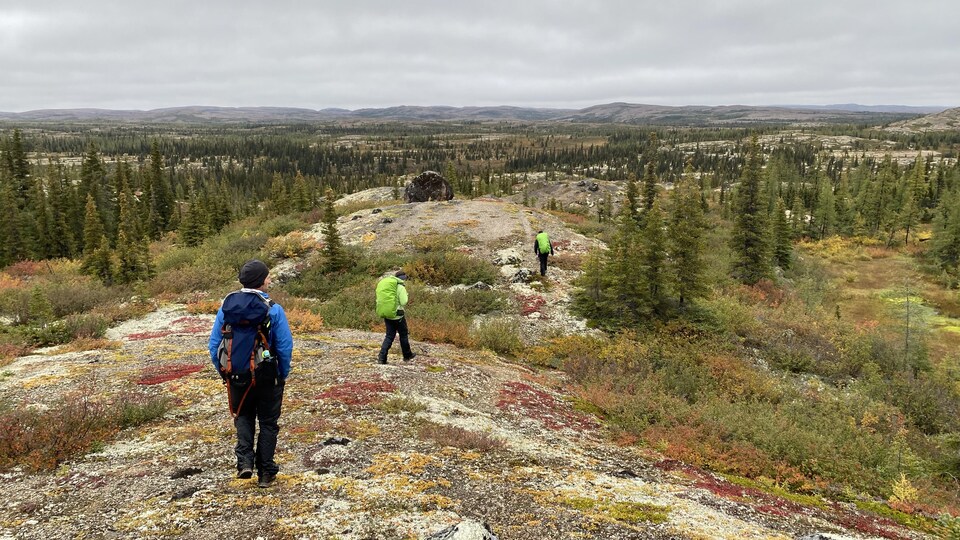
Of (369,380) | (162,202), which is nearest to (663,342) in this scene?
(369,380)

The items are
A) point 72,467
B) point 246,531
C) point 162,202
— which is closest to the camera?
point 246,531

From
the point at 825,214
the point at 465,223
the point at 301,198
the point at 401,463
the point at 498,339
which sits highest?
the point at 301,198

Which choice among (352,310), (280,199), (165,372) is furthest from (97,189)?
(165,372)

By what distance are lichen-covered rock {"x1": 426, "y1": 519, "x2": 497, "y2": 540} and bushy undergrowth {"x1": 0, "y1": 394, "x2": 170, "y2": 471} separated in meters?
6.07

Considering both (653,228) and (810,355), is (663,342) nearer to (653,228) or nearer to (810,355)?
(653,228)

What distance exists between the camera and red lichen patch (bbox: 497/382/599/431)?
11.1m

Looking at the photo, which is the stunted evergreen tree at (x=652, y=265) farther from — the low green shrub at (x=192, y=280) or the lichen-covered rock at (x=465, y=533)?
the low green shrub at (x=192, y=280)

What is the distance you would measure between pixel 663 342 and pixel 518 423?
10.9 metres

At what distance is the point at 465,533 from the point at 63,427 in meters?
7.09

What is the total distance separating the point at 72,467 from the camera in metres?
7.16

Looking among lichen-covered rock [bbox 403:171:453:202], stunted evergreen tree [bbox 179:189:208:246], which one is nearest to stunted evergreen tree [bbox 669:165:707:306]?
lichen-covered rock [bbox 403:171:453:202]

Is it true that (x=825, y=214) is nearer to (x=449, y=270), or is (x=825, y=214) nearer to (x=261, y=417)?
(x=449, y=270)

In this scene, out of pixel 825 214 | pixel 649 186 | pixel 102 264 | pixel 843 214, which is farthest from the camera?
pixel 843 214

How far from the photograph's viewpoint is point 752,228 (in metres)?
31.3
